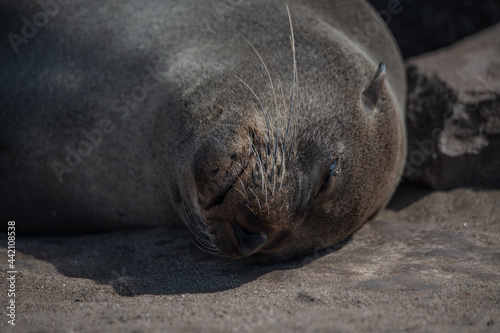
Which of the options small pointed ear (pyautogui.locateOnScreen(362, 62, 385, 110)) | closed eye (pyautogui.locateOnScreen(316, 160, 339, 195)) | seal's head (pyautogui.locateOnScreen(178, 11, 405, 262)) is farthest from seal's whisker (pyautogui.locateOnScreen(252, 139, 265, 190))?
small pointed ear (pyautogui.locateOnScreen(362, 62, 385, 110))

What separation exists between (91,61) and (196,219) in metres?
1.41

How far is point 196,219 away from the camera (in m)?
3.15

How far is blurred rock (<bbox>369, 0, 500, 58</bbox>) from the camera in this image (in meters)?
5.86

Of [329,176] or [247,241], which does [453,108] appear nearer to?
[329,176]

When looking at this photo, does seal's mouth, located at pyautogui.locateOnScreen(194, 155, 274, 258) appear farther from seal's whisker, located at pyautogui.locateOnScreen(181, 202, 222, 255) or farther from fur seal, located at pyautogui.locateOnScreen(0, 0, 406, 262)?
seal's whisker, located at pyautogui.locateOnScreen(181, 202, 222, 255)

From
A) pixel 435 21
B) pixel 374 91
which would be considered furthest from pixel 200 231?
pixel 435 21

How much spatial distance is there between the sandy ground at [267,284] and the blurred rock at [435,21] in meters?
2.68

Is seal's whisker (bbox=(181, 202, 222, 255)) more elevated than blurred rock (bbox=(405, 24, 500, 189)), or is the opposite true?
blurred rock (bbox=(405, 24, 500, 189))

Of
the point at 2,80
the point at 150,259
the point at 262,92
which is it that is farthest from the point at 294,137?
the point at 2,80

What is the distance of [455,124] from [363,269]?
7.26ft

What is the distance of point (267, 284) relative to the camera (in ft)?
9.18

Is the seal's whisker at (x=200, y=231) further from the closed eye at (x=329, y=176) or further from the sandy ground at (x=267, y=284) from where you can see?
the closed eye at (x=329, y=176)

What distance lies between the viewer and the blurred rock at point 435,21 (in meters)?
5.86

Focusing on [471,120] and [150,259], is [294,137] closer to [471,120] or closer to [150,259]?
[150,259]
